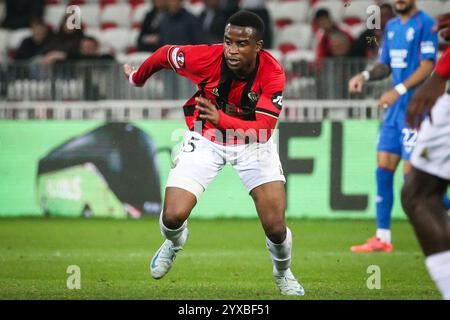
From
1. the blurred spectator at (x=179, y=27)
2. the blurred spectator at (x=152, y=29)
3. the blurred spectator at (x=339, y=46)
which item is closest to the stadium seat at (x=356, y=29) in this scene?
the blurred spectator at (x=339, y=46)

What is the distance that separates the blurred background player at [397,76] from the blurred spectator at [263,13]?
191 inches

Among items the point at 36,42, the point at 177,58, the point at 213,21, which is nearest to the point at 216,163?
the point at 177,58

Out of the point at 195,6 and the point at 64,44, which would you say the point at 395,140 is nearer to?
the point at 64,44

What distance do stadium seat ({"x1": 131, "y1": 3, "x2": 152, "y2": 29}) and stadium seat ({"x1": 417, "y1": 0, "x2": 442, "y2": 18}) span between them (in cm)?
498

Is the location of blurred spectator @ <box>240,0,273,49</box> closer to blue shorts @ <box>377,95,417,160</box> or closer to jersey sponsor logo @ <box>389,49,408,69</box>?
jersey sponsor logo @ <box>389,49,408,69</box>

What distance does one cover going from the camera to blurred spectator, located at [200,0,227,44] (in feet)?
51.5

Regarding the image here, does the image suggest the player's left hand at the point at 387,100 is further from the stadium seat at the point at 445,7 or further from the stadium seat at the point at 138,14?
the stadium seat at the point at 138,14

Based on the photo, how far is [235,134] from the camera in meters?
8.43

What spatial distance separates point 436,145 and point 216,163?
104 inches

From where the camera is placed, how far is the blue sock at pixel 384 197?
11320 millimetres

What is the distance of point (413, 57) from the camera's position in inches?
442

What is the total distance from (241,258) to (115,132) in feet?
14.5

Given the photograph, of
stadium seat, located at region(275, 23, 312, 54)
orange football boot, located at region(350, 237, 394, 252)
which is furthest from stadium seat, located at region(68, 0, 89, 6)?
orange football boot, located at region(350, 237, 394, 252)
